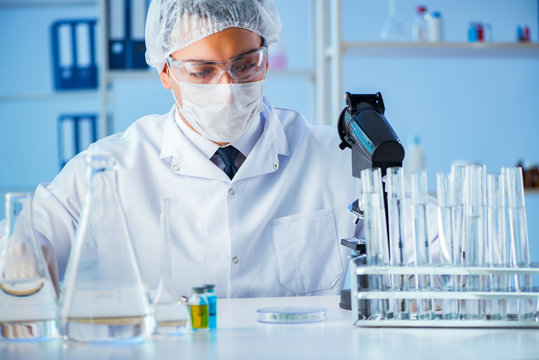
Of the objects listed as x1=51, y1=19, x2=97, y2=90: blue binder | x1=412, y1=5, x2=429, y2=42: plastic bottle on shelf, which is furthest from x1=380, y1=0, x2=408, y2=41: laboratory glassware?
x1=51, y1=19, x2=97, y2=90: blue binder

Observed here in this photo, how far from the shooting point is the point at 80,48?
3.36m

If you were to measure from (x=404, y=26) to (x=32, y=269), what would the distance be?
2.64m

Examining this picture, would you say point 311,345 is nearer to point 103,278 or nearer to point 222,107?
point 103,278

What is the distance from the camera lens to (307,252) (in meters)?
1.57

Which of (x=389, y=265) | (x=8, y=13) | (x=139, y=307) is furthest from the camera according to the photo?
(x=8, y=13)

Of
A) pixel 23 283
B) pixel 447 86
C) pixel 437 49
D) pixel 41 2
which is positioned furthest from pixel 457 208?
pixel 41 2

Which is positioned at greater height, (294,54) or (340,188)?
(294,54)

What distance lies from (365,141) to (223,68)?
579 millimetres

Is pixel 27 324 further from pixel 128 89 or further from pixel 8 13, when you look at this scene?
pixel 8 13

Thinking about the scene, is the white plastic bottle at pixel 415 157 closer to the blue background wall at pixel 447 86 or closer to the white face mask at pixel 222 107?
→ the blue background wall at pixel 447 86

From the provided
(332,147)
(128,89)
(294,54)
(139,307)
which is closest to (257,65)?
(332,147)

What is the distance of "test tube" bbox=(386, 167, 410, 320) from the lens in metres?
0.88

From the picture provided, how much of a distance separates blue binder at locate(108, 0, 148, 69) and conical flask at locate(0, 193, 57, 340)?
221 cm

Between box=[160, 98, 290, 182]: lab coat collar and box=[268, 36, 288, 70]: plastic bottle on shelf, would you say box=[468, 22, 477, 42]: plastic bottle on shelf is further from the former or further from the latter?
box=[160, 98, 290, 182]: lab coat collar
